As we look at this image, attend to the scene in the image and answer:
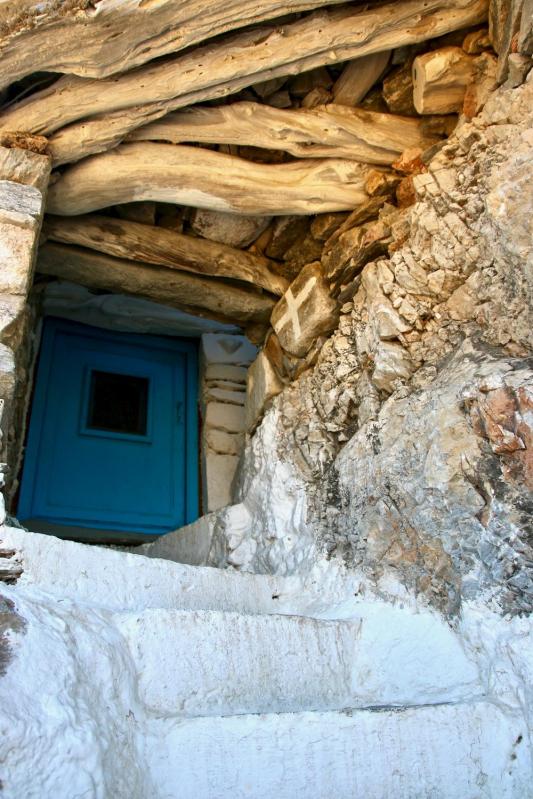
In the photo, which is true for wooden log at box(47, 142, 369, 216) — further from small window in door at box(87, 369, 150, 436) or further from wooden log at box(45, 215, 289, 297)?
small window in door at box(87, 369, 150, 436)

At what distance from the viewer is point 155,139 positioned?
2.40 m

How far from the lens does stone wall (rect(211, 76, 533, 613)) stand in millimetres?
1624

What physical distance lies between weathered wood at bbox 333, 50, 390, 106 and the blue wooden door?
1.77 m

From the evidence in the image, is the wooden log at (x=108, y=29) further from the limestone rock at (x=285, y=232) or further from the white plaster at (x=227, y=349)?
the white plaster at (x=227, y=349)

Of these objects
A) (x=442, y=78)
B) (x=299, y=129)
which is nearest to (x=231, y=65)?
(x=299, y=129)

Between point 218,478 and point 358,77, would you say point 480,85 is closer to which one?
point 358,77

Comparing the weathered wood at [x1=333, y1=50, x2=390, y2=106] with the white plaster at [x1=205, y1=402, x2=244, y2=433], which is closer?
the weathered wood at [x1=333, y1=50, x2=390, y2=106]

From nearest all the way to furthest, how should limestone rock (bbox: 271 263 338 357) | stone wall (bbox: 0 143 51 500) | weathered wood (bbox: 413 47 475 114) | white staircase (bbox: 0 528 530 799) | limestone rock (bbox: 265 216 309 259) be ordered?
1. white staircase (bbox: 0 528 530 799)
2. stone wall (bbox: 0 143 51 500)
3. weathered wood (bbox: 413 47 475 114)
4. limestone rock (bbox: 271 263 338 357)
5. limestone rock (bbox: 265 216 309 259)

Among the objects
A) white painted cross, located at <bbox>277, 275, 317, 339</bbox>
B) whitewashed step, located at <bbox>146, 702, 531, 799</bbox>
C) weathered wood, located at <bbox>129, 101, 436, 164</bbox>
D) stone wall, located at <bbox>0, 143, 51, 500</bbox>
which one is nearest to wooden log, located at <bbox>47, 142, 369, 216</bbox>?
weathered wood, located at <bbox>129, 101, 436, 164</bbox>

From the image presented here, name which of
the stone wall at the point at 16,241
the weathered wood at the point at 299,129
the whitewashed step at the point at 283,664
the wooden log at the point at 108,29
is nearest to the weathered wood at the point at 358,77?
the weathered wood at the point at 299,129

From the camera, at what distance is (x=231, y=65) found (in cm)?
216

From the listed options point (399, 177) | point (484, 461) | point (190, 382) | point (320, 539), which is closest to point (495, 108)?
point (399, 177)

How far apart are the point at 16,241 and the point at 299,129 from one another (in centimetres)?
100

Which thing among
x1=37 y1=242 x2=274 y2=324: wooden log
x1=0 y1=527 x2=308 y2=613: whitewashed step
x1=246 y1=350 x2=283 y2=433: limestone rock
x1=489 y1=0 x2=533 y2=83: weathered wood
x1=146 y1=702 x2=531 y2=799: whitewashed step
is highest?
x1=37 y1=242 x2=274 y2=324: wooden log
